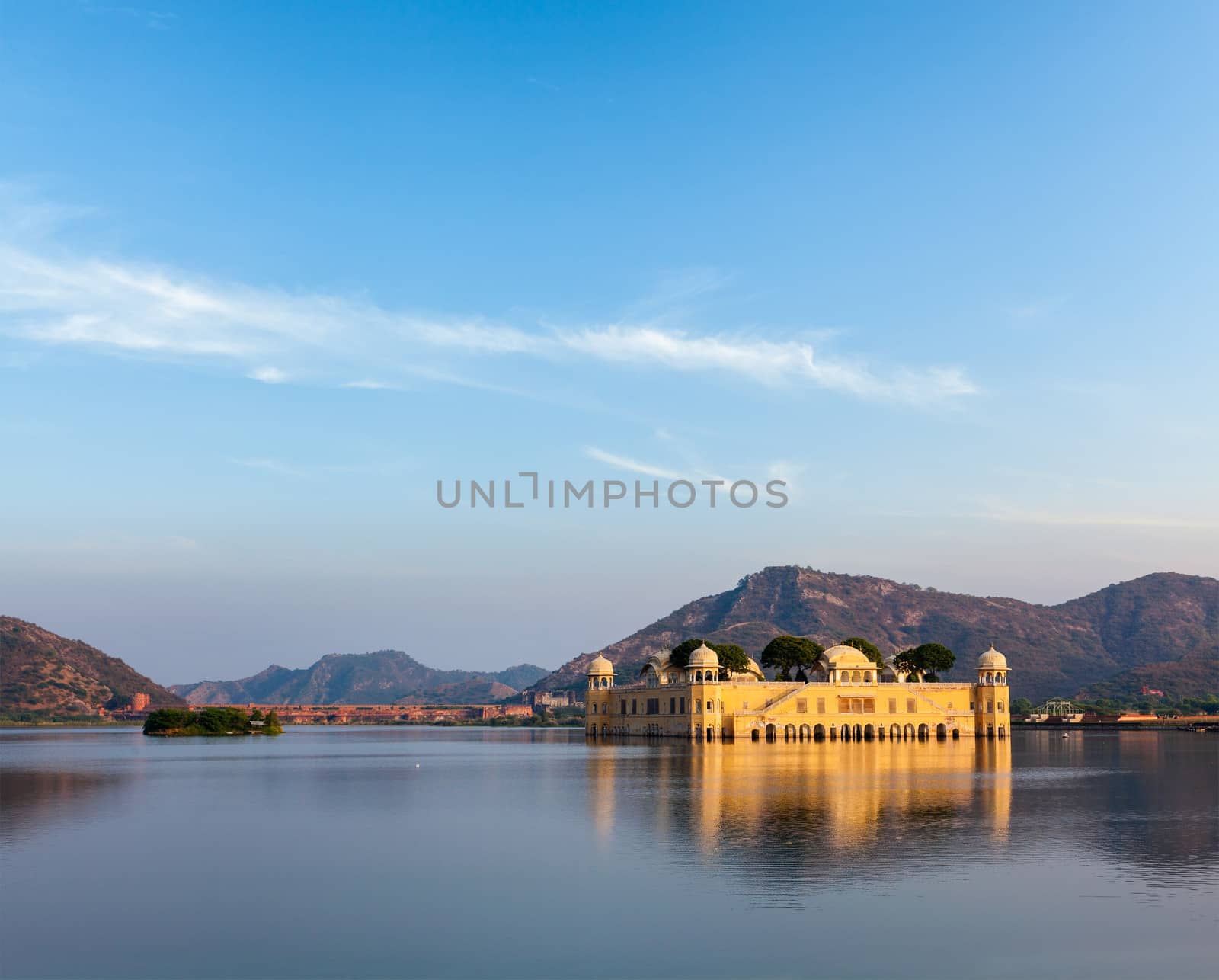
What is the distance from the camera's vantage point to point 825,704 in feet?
436

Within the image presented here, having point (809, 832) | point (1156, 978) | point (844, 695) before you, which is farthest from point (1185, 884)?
point (844, 695)

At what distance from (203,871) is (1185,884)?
25737mm

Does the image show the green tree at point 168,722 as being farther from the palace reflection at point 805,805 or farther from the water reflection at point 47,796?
the palace reflection at point 805,805

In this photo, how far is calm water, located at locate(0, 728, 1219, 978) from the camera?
24.7 m

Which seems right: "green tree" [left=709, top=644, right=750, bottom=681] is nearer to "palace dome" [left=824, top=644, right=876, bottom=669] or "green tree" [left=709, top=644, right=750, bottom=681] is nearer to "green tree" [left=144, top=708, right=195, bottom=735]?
"palace dome" [left=824, top=644, right=876, bottom=669]

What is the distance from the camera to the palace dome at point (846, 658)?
5428 inches

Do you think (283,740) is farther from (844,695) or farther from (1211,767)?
(1211,767)

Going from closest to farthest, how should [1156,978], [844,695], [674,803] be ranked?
[1156,978] → [674,803] → [844,695]

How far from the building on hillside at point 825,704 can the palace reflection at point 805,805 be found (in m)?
36.4

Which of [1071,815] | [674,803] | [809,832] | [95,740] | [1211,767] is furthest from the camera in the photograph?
[95,740]

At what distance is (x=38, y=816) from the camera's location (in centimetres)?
4850

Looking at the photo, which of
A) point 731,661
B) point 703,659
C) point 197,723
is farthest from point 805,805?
point 197,723

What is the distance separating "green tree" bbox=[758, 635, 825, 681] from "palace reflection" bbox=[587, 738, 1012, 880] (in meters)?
50.5

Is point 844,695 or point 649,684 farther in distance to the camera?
point 649,684
